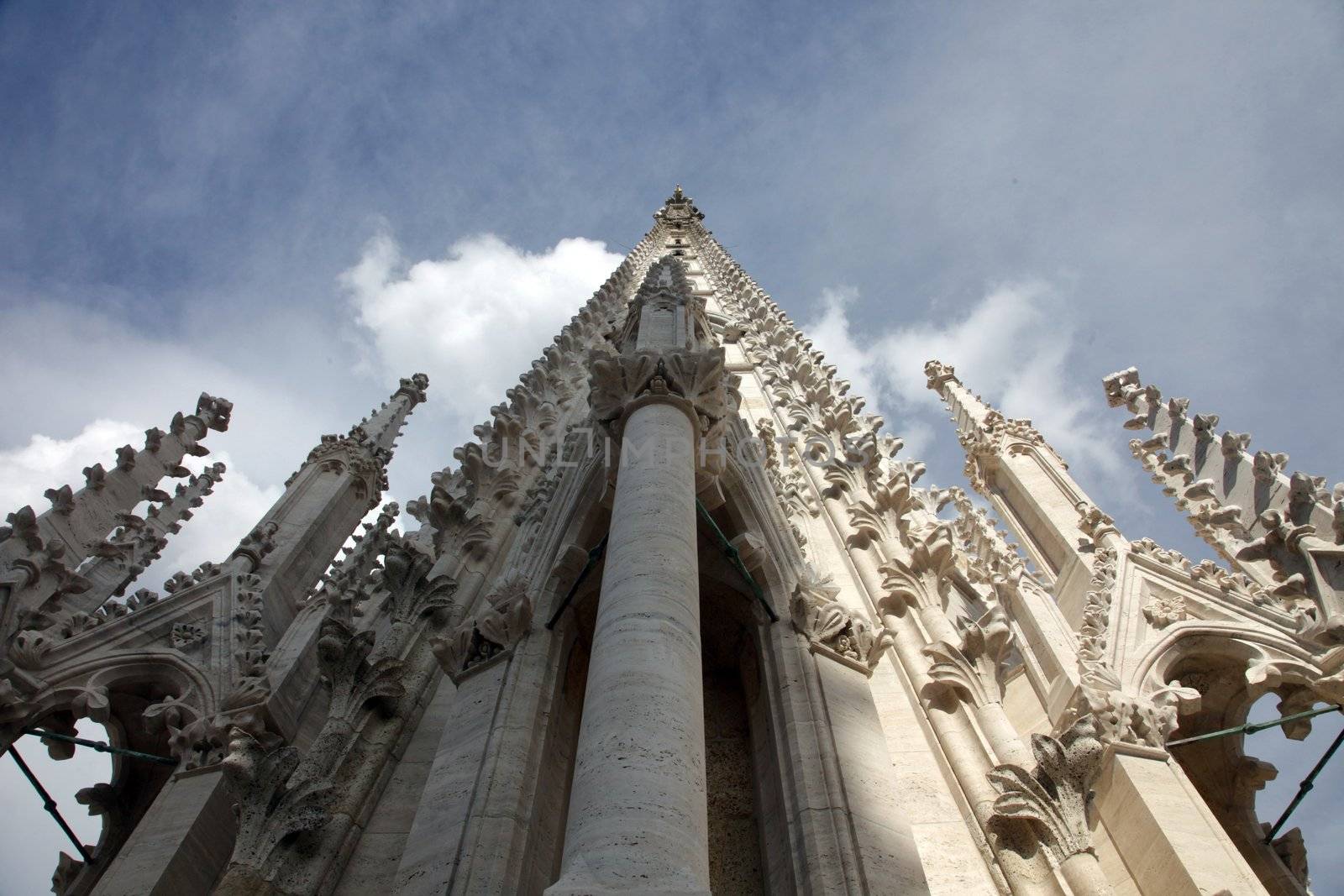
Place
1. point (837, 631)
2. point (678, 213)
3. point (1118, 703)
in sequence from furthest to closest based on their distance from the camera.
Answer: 1. point (678, 213)
2. point (1118, 703)
3. point (837, 631)

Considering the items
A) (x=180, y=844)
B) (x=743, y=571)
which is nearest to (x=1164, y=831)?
(x=743, y=571)

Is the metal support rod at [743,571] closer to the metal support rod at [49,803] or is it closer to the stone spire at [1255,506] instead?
the stone spire at [1255,506]

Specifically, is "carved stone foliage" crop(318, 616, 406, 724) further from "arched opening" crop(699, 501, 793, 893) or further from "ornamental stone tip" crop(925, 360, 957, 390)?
"ornamental stone tip" crop(925, 360, 957, 390)

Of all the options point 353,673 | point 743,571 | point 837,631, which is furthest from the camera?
point 743,571

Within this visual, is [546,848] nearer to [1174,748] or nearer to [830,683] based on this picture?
[830,683]

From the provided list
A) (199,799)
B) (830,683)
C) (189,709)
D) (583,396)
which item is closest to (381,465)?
(583,396)

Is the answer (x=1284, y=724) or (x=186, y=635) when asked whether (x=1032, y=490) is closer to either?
(x=1284, y=724)

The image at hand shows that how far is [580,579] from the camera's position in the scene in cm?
854

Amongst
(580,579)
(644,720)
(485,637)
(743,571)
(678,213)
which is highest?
(678,213)

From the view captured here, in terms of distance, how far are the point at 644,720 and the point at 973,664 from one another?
10.2 feet

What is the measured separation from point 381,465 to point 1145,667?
15175 mm

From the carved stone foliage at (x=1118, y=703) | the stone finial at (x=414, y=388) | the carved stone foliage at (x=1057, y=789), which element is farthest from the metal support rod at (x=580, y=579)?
the stone finial at (x=414, y=388)

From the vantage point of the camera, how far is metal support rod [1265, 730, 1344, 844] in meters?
9.64

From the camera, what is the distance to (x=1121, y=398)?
16.2m
